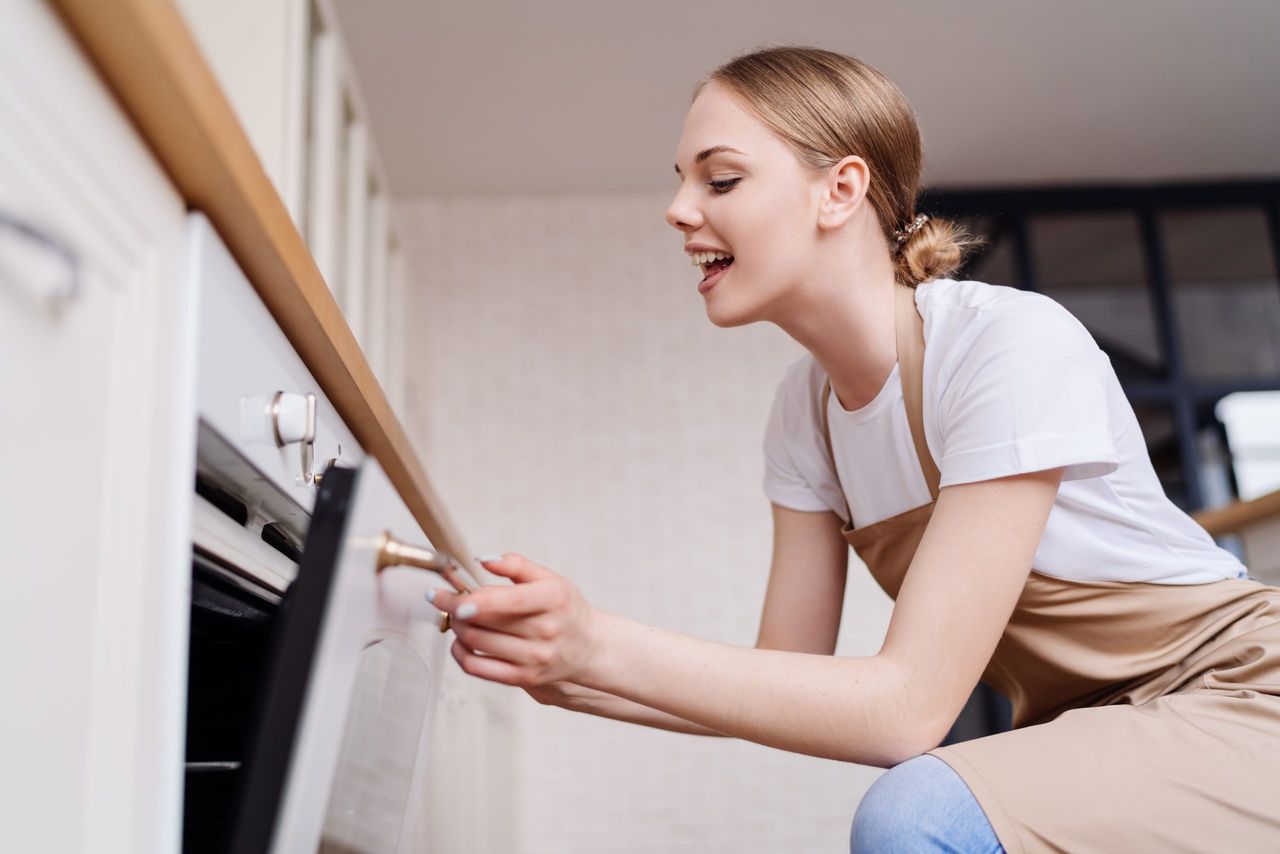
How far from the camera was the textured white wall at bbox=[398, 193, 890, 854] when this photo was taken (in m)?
3.51

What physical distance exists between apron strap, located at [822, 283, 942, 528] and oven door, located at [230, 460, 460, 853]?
610 mm

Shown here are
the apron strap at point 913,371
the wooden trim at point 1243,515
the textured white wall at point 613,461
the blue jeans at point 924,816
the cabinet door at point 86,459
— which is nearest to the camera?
the cabinet door at point 86,459

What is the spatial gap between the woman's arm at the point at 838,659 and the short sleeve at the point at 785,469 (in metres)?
0.39

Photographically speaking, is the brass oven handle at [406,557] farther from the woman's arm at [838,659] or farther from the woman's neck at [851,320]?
the woman's neck at [851,320]

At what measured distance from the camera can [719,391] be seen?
3.85 m

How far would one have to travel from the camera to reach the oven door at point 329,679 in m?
0.46

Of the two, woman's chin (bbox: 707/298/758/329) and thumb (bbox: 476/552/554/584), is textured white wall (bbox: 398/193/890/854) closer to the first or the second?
woman's chin (bbox: 707/298/758/329)

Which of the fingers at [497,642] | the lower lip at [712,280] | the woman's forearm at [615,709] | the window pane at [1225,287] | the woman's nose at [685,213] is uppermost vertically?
the window pane at [1225,287]

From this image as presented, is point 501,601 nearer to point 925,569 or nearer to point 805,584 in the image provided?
point 925,569

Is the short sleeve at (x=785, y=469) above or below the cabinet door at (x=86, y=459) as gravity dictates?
above

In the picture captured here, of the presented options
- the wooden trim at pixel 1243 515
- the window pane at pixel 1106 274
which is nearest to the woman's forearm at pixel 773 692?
the wooden trim at pixel 1243 515

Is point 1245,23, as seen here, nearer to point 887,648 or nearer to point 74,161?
point 887,648

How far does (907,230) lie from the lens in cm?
126

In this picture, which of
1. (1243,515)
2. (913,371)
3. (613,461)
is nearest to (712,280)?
(913,371)
